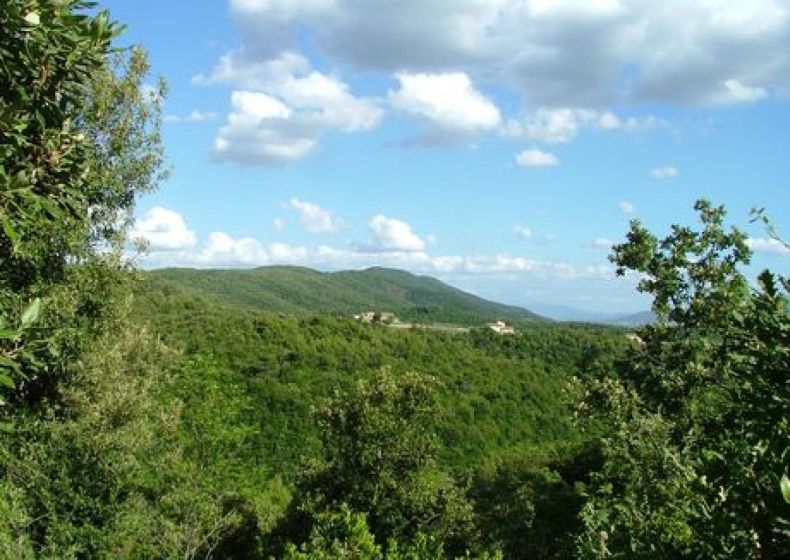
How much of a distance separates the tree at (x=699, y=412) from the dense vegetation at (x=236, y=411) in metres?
0.03

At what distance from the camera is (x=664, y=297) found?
19328 millimetres

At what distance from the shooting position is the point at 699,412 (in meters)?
17.6

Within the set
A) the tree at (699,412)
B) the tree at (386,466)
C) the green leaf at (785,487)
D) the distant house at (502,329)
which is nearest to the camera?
the green leaf at (785,487)

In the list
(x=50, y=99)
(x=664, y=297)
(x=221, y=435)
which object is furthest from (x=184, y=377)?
(x=50, y=99)

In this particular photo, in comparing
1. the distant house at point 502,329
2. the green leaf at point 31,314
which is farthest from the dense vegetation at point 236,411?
the distant house at point 502,329

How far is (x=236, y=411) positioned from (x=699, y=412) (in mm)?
17391

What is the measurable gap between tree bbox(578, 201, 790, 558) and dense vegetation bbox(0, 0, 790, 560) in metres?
0.03

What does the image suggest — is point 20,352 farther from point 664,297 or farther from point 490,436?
point 490,436

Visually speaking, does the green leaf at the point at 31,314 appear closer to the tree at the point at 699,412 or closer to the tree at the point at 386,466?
the tree at the point at 699,412

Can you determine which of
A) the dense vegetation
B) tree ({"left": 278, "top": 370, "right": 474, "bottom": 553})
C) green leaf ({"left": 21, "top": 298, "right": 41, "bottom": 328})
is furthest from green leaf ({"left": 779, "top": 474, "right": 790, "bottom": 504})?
tree ({"left": 278, "top": 370, "right": 474, "bottom": 553})

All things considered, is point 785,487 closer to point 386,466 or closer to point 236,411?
point 386,466

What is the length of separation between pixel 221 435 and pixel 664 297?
16.6 m

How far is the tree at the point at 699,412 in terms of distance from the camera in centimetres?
458

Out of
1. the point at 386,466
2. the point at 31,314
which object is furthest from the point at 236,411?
the point at 31,314
